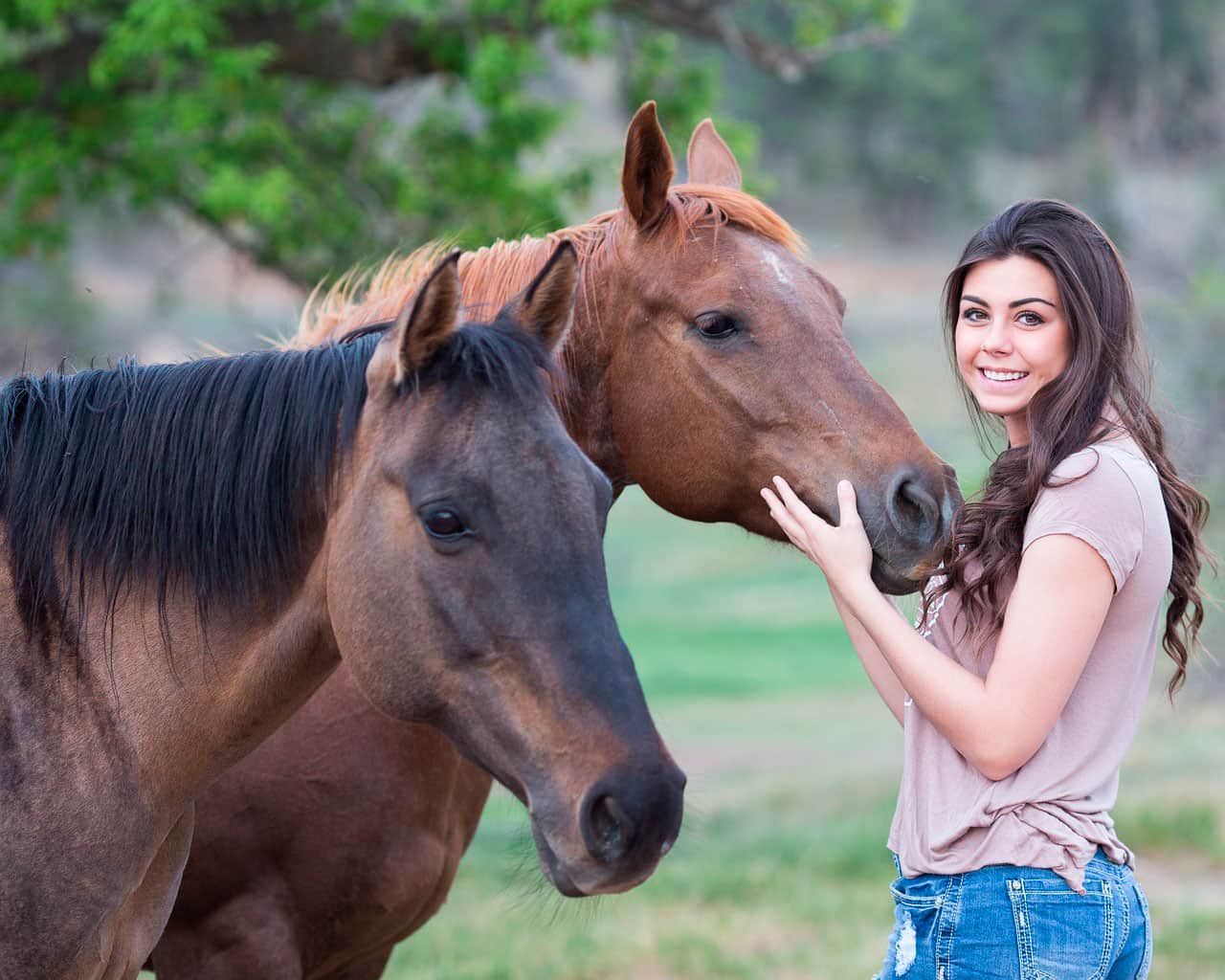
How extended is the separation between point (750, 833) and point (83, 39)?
7136 mm

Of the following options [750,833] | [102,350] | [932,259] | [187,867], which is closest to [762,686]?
[750,833]

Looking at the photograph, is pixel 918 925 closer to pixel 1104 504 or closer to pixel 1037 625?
pixel 1037 625

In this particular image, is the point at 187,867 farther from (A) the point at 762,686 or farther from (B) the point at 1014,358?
(A) the point at 762,686

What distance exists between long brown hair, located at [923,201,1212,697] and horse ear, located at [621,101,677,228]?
35.4 inches

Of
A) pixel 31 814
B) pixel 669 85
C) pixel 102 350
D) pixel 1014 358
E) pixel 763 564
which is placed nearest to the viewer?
pixel 31 814

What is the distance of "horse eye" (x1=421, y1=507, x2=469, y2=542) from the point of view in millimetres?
2408

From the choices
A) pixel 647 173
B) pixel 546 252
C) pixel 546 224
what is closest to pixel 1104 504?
pixel 647 173

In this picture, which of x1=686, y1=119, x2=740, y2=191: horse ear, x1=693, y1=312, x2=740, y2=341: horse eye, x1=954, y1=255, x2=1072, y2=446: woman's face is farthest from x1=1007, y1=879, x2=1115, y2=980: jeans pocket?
x1=686, y1=119, x2=740, y2=191: horse ear

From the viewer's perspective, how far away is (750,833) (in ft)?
33.2

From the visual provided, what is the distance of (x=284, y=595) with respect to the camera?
104 inches

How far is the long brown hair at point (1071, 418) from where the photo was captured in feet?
8.89

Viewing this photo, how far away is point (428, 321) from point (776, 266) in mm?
1246

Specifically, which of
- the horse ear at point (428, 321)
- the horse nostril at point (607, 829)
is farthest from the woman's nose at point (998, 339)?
the horse nostril at point (607, 829)

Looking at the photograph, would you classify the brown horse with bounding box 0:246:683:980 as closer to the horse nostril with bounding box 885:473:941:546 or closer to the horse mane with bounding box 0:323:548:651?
the horse mane with bounding box 0:323:548:651
